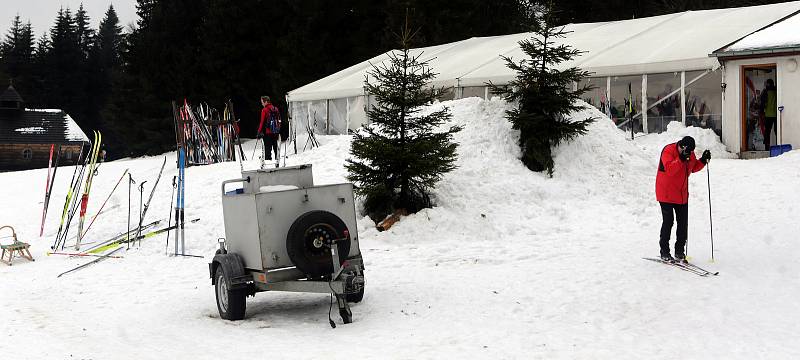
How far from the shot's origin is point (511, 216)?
14.6 m

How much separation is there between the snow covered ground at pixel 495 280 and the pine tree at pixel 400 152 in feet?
1.76

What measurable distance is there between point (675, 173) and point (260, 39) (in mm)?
42760

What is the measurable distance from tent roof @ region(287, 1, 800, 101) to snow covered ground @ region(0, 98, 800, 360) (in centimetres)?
451

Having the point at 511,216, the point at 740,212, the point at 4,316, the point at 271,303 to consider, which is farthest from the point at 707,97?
the point at 4,316

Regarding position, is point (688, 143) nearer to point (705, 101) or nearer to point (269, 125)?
point (705, 101)

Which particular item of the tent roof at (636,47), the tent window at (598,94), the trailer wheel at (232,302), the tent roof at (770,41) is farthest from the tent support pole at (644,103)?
the trailer wheel at (232,302)

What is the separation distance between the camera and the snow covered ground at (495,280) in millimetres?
7660

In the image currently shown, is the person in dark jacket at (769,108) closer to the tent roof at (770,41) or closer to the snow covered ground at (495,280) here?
the tent roof at (770,41)

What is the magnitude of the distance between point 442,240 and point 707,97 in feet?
34.8

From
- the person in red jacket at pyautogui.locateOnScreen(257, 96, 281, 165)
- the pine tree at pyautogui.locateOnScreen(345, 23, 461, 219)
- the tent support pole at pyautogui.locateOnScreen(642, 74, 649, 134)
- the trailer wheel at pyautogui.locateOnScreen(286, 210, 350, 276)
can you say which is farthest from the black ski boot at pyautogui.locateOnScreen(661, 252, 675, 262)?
the tent support pole at pyautogui.locateOnScreen(642, 74, 649, 134)

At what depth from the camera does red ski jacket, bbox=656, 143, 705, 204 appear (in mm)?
10344

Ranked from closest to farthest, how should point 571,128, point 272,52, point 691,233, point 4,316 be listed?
1. point 4,316
2. point 691,233
3. point 571,128
4. point 272,52

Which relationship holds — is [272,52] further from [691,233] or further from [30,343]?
[30,343]

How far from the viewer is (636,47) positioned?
78.9 ft
